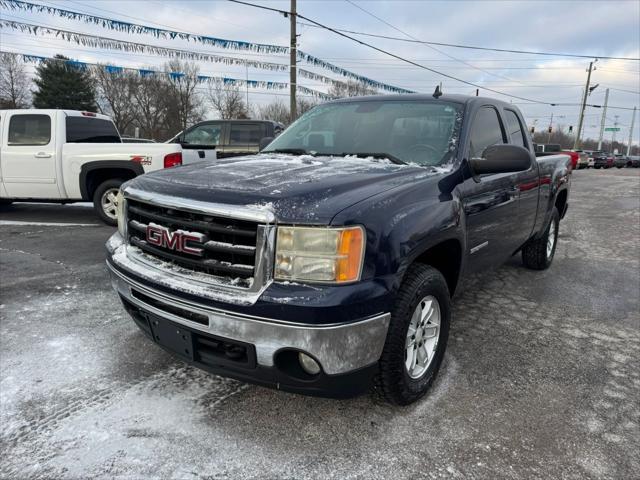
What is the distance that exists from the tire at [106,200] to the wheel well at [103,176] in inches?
3.4

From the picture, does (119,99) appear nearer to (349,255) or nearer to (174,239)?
(174,239)

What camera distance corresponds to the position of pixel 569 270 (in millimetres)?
5535

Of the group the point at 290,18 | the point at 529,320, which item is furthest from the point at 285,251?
the point at 290,18

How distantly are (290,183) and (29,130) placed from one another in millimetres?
7133

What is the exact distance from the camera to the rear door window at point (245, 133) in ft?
38.6

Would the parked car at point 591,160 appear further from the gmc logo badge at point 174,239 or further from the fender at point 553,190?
the gmc logo badge at point 174,239

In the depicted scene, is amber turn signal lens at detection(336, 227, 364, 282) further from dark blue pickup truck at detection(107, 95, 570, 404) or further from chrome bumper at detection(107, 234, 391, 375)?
chrome bumper at detection(107, 234, 391, 375)

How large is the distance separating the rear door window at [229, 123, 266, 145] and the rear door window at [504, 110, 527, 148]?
8.31 meters

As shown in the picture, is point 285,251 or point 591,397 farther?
point 591,397

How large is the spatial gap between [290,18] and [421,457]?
60.3 ft

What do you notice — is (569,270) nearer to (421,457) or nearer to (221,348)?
(421,457)

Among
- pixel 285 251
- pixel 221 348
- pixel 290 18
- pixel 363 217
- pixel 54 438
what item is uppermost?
pixel 290 18

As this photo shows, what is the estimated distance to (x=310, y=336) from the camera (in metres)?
1.92

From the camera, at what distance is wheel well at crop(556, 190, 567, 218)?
5.59 meters
